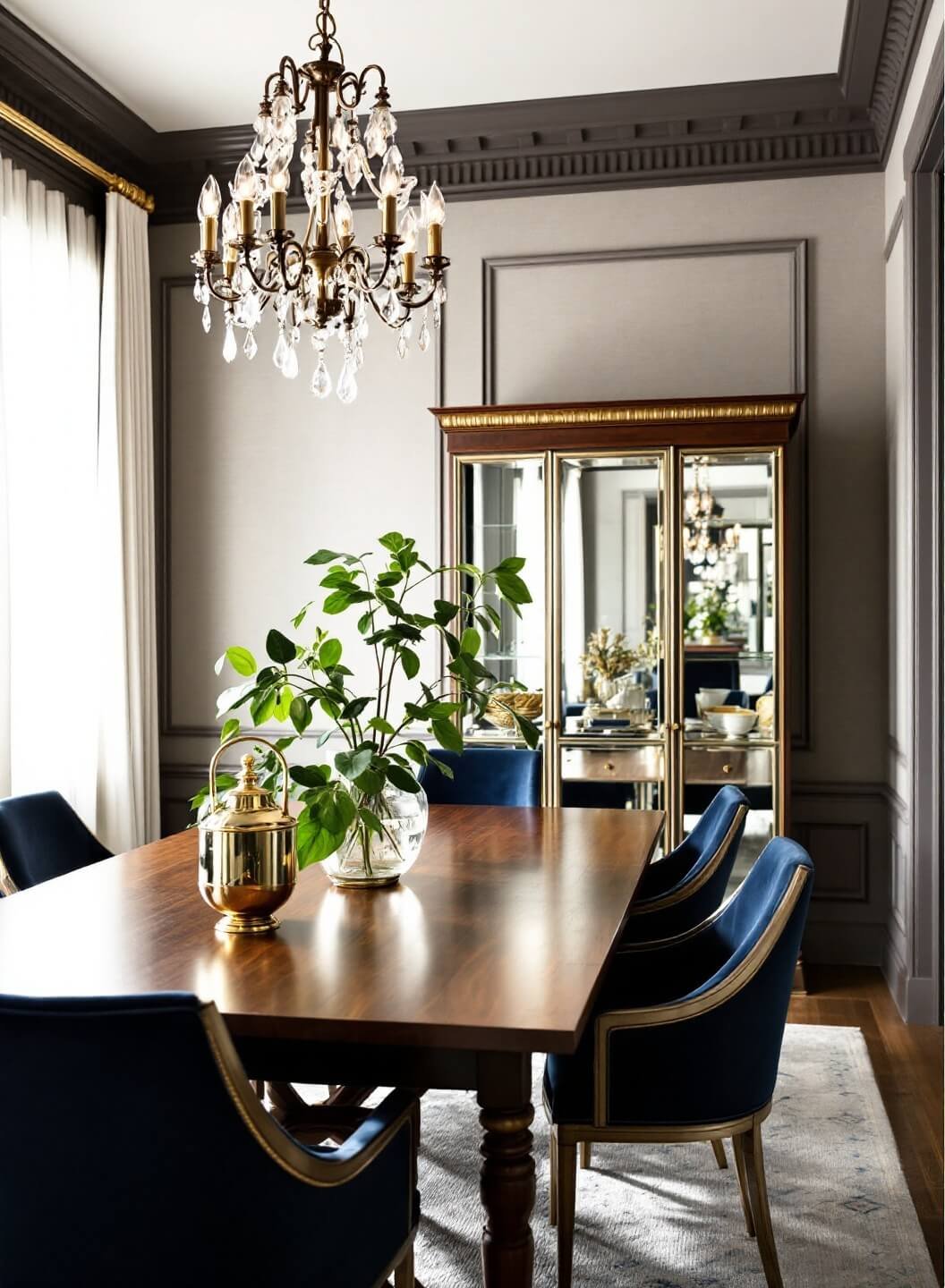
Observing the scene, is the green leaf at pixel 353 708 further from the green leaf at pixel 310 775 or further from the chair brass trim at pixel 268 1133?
the chair brass trim at pixel 268 1133

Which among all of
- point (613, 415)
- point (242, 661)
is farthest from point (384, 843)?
point (613, 415)

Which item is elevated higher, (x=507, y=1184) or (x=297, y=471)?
(x=297, y=471)

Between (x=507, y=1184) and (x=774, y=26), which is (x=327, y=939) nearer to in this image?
(x=507, y=1184)

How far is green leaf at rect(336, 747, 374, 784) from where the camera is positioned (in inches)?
79.4

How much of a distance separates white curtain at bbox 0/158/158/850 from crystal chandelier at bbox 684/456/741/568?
1.99 m

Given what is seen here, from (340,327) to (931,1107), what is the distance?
92.6 inches

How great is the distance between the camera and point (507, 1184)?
61.8 inches

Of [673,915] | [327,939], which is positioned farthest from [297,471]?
[327,939]

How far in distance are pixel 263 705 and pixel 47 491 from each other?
2232 mm

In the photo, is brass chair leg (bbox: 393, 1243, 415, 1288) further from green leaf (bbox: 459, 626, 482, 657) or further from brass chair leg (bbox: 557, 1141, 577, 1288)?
green leaf (bbox: 459, 626, 482, 657)

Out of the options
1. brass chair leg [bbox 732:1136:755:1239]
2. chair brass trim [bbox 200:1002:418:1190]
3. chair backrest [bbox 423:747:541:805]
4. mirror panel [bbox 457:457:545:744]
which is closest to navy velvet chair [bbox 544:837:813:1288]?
brass chair leg [bbox 732:1136:755:1239]

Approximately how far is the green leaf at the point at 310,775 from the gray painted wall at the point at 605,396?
248 centimetres

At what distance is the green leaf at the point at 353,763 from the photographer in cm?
202

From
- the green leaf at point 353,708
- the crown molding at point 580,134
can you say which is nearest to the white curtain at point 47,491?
the crown molding at point 580,134
